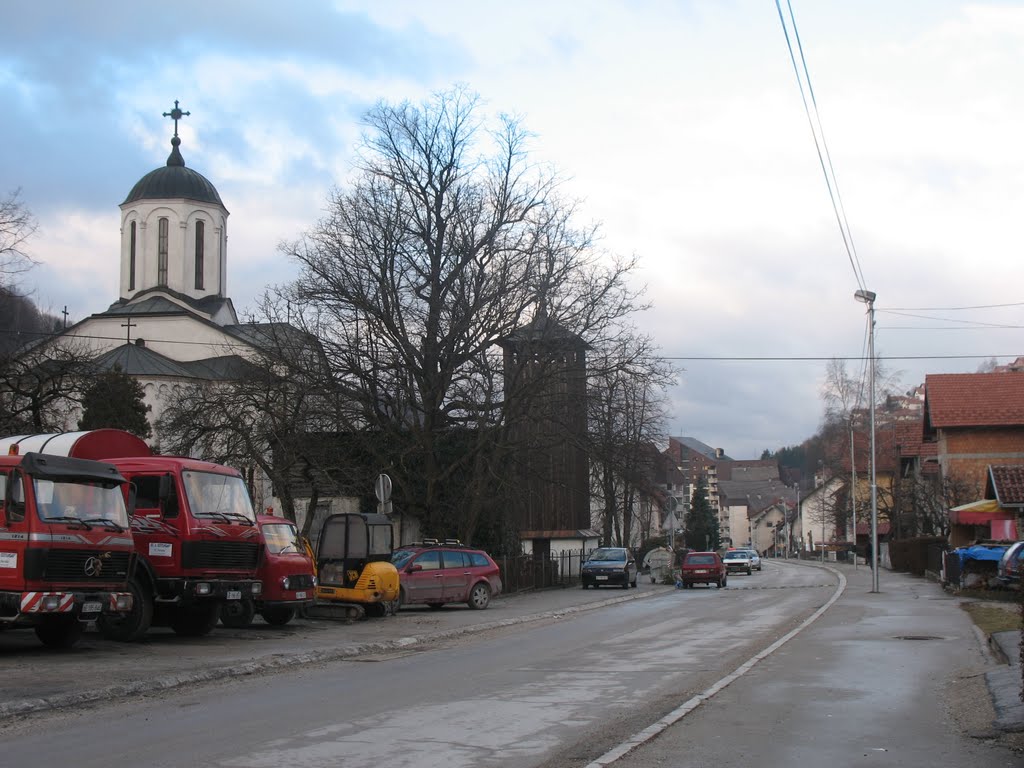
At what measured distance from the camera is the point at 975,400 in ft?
178

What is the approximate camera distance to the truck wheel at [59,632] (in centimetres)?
1645

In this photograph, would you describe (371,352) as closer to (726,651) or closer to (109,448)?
(109,448)

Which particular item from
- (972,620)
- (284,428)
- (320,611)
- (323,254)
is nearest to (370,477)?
(284,428)

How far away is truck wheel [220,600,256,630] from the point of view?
795 inches

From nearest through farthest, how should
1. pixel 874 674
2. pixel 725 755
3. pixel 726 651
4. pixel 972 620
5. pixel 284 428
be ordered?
Answer: pixel 725 755 < pixel 874 674 < pixel 726 651 < pixel 972 620 < pixel 284 428

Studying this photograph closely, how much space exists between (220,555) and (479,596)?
11517 millimetres

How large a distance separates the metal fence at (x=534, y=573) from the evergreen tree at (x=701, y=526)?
6032 centimetres

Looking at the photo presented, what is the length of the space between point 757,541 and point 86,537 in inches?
6488

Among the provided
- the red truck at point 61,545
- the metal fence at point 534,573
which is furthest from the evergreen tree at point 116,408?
the red truck at point 61,545

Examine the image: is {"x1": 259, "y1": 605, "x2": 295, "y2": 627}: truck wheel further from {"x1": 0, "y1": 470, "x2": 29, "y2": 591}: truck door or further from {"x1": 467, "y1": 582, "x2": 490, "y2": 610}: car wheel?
{"x1": 467, "y1": 582, "x2": 490, "y2": 610}: car wheel

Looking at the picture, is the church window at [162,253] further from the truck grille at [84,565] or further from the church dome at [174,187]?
the truck grille at [84,565]

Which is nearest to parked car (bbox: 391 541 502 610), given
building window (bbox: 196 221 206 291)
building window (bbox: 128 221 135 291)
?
building window (bbox: 196 221 206 291)

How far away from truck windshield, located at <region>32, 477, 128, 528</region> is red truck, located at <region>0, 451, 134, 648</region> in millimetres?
14

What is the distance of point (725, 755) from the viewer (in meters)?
8.73
